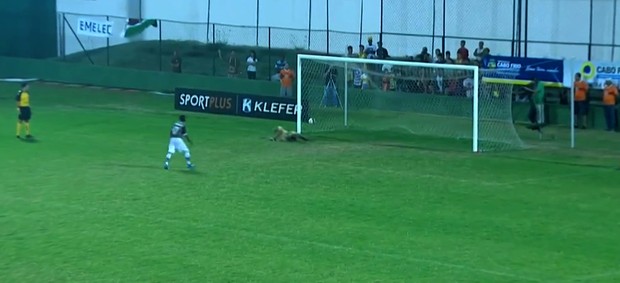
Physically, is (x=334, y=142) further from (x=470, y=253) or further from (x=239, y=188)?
(x=470, y=253)

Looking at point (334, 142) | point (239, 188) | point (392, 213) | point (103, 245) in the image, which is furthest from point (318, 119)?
point (103, 245)

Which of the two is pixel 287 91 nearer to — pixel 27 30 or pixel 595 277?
pixel 27 30

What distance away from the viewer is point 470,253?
65.8 ft

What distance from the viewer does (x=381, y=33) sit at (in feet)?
163

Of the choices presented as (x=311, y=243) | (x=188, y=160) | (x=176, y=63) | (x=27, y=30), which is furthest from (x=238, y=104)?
(x=27, y=30)

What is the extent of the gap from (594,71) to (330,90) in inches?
347

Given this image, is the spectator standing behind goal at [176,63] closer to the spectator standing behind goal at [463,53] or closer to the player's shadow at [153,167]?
the spectator standing behind goal at [463,53]

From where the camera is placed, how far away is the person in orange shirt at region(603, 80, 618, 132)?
124ft

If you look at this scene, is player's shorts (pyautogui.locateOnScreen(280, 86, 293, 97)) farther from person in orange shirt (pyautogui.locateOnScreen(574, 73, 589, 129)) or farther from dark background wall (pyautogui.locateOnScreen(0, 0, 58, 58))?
dark background wall (pyautogui.locateOnScreen(0, 0, 58, 58))

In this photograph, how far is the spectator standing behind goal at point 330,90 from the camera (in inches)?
1522

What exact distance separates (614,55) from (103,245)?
26.9 metres

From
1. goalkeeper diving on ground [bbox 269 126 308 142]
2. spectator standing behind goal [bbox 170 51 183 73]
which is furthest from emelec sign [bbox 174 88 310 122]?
spectator standing behind goal [bbox 170 51 183 73]

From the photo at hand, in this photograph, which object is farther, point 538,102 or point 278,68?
point 278,68

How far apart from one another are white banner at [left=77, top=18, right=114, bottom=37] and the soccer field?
57.0ft
